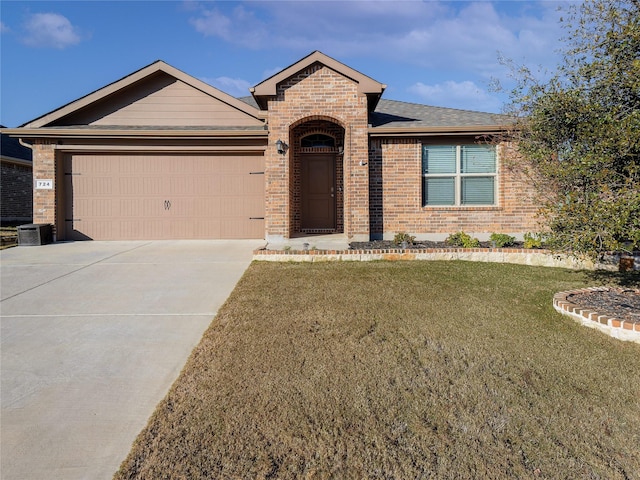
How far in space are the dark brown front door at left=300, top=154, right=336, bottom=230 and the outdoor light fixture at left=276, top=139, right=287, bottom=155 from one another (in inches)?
79.2

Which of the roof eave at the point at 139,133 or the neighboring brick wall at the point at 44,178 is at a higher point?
the roof eave at the point at 139,133

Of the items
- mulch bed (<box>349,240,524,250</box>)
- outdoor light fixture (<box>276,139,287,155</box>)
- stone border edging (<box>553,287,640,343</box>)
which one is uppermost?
outdoor light fixture (<box>276,139,287,155</box>)


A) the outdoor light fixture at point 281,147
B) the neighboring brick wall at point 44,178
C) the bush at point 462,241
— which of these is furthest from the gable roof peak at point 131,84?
the bush at point 462,241

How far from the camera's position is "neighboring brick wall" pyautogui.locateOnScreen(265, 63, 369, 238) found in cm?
919

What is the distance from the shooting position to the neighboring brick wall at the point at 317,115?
9.19m

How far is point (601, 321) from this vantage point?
4.05 m

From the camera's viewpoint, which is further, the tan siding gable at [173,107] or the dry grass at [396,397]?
the tan siding gable at [173,107]

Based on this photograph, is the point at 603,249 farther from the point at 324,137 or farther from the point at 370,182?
the point at 324,137

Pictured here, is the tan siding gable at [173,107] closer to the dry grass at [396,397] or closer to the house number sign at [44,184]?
the house number sign at [44,184]

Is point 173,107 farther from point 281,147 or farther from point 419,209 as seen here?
point 419,209

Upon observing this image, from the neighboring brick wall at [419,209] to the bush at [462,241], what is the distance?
77 cm

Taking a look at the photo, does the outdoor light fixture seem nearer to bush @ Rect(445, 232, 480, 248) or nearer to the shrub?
the shrub

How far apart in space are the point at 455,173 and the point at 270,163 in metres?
4.62

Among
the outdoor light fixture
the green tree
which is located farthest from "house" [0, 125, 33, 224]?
the green tree
